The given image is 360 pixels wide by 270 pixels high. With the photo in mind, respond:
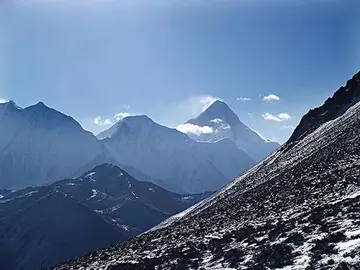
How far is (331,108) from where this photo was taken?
307 feet

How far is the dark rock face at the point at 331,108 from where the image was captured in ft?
289

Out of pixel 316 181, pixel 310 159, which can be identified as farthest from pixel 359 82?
pixel 316 181

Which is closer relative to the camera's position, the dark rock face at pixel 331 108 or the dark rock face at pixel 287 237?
the dark rock face at pixel 287 237

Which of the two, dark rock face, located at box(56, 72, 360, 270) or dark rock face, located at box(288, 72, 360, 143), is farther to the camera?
dark rock face, located at box(288, 72, 360, 143)

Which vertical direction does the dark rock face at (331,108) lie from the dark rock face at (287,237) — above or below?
above

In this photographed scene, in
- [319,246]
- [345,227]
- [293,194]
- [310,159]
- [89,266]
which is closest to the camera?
[319,246]

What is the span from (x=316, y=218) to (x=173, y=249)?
8.82 metres

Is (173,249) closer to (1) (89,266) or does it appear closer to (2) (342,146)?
(1) (89,266)

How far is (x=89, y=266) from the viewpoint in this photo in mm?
30422

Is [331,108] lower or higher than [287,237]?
higher

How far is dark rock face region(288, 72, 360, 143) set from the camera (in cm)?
8812

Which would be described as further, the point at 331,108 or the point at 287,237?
the point at 331,108

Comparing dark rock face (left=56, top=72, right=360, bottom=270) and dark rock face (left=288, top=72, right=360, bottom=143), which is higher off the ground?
dark rock face (left=288, top=72, right=360, bottom=143)

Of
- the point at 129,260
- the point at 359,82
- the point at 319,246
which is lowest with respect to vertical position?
the point at 319,246
